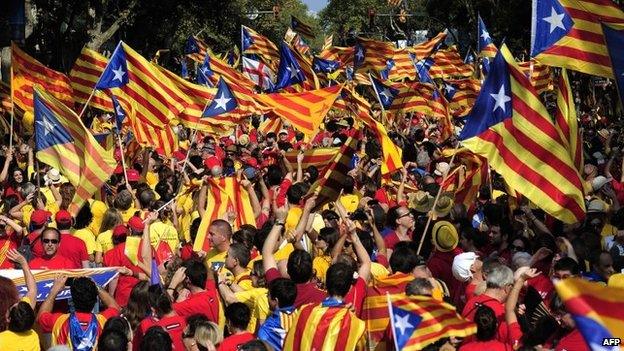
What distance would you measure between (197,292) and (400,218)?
356cm

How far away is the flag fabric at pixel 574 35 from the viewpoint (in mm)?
11695

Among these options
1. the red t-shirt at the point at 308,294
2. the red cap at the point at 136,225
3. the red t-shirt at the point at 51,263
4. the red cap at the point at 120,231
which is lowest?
the red t-shirt at the point at 51,263

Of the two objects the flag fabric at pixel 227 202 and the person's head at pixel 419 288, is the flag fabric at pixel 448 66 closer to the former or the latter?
the flag fabric at pixel 227 202

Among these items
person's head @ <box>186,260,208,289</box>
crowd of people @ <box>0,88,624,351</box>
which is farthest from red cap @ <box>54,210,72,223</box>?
person's head @ <box>186,260,208,289</box>

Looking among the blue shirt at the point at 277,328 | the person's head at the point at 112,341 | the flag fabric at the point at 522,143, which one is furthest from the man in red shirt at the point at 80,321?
the flag fabric at the point at 522,143

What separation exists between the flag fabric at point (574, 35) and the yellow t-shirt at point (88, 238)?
4652 millimetres

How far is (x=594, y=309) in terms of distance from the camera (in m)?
4.48

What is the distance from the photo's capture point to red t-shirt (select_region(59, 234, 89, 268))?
10.2 m

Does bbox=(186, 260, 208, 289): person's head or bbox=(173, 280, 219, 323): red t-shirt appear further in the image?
bbox=(186, 260, 208, 289): person's head

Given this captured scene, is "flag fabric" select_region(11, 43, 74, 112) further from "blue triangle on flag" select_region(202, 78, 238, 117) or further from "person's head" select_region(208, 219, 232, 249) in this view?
"person's head" select_region(208, 219, 232, 249)

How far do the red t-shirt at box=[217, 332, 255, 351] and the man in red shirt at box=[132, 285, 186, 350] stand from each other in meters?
0.60

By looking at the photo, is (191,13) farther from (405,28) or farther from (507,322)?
(405,28)

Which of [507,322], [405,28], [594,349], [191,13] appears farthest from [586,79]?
[405,28]

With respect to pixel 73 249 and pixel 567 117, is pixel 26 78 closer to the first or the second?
pixel 73 249
